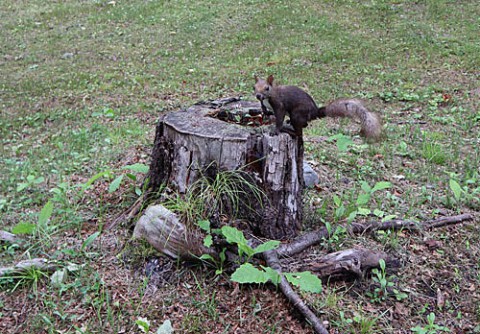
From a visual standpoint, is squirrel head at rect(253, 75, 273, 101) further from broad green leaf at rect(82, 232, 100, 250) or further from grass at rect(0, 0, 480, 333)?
broad green leaf at rect(82, 232, 100, 250)

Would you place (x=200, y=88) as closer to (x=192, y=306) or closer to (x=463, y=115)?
(x=463, y=115)

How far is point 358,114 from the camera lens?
3475mm

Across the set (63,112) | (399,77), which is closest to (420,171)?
(399,77)

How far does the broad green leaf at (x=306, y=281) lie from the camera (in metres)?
2.48

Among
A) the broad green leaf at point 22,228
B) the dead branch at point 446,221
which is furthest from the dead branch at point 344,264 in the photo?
the broad green leaf at point 22,228

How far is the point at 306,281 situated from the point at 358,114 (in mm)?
1477

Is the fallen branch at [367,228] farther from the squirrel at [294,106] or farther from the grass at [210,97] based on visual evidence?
the squirrel at [294,106]

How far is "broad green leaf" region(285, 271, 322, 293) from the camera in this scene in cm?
248

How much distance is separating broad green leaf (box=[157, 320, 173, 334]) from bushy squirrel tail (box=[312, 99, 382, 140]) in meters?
1.91

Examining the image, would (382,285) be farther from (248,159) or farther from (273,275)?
(248,159)

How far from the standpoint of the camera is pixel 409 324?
269cm

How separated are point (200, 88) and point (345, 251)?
5.18 meters

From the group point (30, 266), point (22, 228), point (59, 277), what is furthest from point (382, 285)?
point (22, 228)

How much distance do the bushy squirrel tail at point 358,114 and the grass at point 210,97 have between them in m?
0.60
